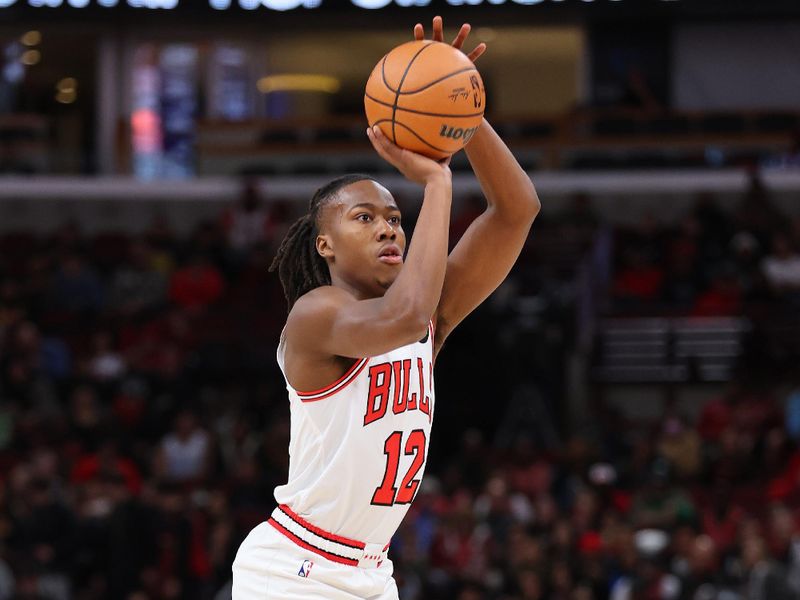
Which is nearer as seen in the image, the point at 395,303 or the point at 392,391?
the point at 395,303

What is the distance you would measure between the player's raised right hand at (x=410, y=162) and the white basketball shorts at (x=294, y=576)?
115 centimetres

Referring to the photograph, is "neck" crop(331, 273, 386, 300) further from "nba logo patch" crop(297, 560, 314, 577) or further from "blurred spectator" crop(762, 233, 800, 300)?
"blurred spectator" crop(762, 233, 800, 300)

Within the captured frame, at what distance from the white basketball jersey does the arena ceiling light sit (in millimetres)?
20010

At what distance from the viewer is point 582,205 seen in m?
18.6

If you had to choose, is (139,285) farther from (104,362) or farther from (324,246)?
(324,246)

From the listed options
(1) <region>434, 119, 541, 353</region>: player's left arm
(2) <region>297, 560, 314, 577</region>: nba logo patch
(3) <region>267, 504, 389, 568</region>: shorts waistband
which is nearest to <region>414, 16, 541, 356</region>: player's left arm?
(1) <region>434, 119, 541, 353</region>: player's left arm

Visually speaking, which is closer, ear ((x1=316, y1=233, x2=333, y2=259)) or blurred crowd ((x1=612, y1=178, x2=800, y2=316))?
ear ((x1=316, y1=233, x2=333, y2=259))

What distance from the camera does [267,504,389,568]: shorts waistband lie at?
13.9ft

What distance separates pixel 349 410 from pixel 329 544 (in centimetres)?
42

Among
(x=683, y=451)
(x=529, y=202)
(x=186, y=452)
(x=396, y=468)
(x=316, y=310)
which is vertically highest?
(x=529, y=202)

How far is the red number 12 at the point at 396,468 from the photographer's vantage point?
13.7 feet

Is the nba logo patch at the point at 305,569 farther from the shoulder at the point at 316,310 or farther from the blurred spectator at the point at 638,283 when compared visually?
the blurred spectator at the point at 638,283

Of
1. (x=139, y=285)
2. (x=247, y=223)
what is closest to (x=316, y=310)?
(x=139, y=285)

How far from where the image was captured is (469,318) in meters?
16.0
